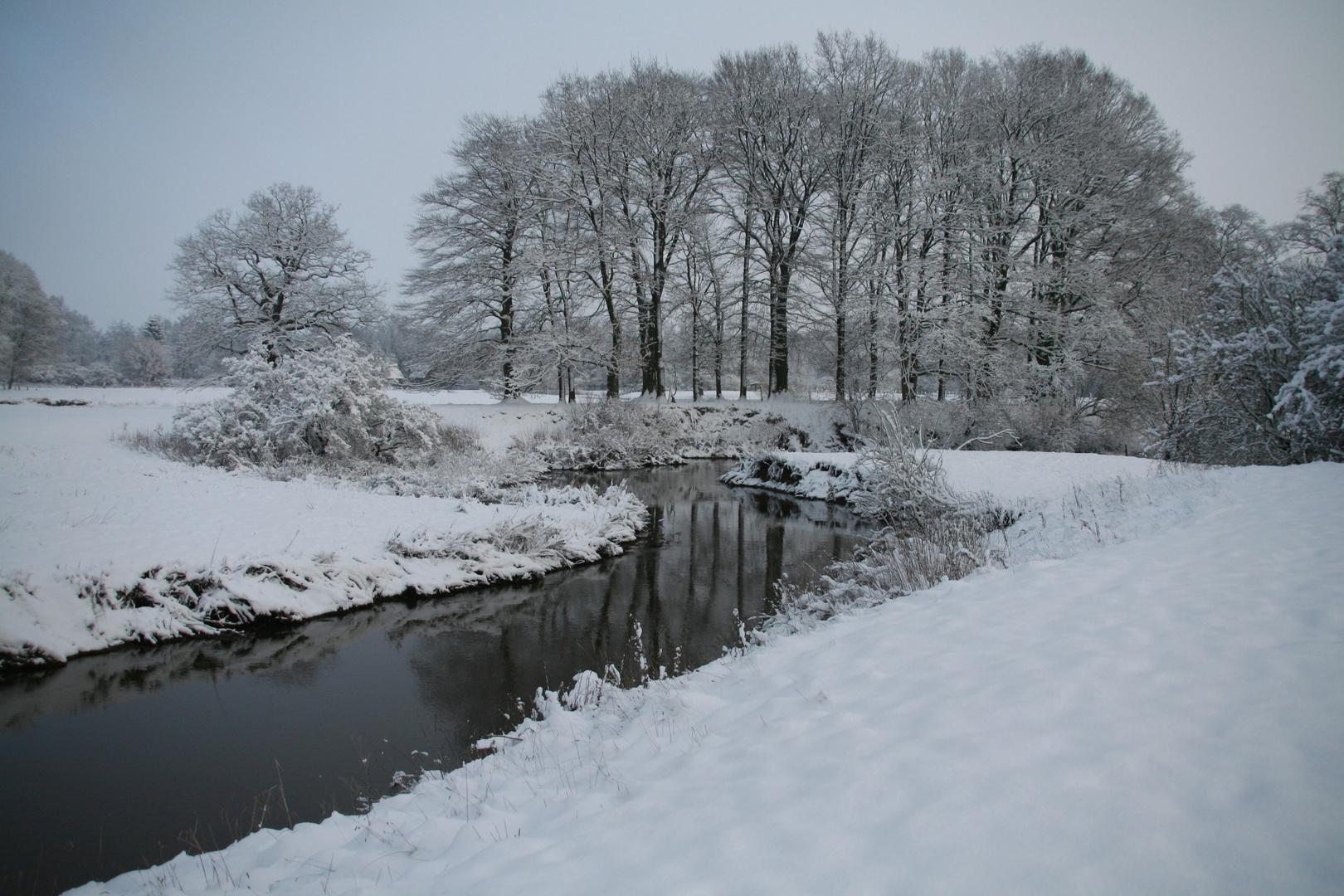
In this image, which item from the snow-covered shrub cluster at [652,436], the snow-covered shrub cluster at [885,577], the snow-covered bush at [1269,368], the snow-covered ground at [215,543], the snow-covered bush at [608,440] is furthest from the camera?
the snow-covered shrub cluster at [652,436]

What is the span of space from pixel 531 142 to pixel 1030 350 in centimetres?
1943

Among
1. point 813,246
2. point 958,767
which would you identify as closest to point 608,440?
point 813,246

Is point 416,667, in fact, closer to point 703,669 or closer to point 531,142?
point 703,669

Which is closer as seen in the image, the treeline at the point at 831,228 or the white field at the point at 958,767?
the white field at the point at 958,767

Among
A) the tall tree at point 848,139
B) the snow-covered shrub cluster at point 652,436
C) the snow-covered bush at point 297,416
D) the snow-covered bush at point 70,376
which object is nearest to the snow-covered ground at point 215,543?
the snow-covered bush at point 297,416

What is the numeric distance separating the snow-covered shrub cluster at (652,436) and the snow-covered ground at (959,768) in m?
15.2

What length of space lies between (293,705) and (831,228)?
2093cm

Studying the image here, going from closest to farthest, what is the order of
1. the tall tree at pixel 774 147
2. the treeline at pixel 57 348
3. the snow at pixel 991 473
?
the snow at pixel 991 473 → the tall tree at pixel 774 147 → the treeline at pixel 57 348

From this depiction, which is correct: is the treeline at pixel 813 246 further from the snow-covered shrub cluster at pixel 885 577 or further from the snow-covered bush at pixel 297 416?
the snow-covered shrub cluster at pixel 885 577

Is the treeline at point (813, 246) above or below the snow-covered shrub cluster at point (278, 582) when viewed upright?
above

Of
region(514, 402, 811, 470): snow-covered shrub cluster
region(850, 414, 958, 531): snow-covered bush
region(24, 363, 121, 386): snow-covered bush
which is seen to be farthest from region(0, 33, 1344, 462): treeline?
region(24, 363, 121, 386): snow-covered bush

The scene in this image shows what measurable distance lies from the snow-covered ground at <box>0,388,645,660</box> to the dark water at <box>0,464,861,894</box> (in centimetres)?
39

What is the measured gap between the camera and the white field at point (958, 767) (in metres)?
1.80

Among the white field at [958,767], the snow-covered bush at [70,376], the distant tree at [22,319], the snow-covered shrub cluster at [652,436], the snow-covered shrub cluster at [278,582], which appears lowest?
the snow-covered shrub cluster at [278,582]
